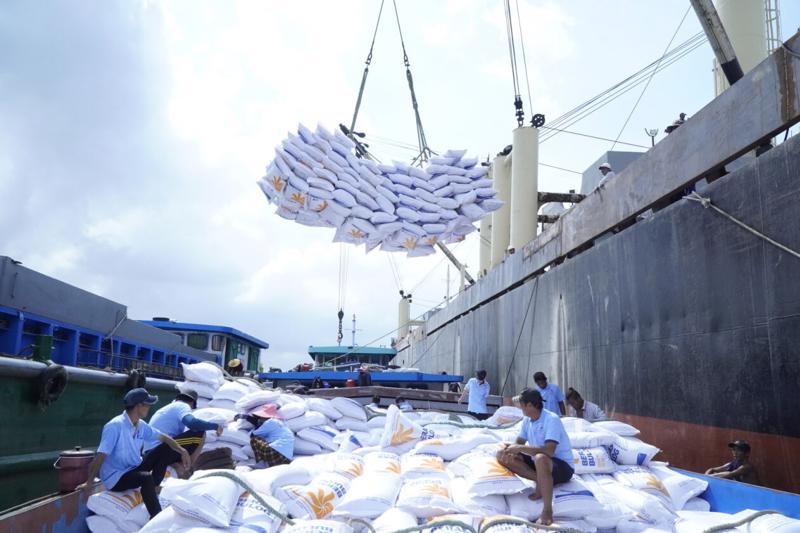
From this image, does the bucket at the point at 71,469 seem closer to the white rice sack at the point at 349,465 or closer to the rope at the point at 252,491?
the rope at the point at 252,491

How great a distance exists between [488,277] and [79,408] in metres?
9.34

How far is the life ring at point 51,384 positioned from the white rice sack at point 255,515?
206cm

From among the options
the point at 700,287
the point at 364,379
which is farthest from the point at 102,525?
the point at 364,379

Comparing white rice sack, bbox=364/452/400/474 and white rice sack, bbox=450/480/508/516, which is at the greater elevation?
white rice sack, bbox=364/452/400/474

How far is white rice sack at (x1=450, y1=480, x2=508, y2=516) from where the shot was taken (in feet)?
12.0

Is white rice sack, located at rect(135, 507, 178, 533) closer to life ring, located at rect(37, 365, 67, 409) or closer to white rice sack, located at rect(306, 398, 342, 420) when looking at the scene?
life ring, located at rect(37, 365, 67, 409)

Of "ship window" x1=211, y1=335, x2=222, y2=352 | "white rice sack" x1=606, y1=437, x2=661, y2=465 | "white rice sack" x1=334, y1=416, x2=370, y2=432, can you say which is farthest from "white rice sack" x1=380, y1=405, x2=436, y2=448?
"ship window" x1=211, y1=335, x2=222, y2=352

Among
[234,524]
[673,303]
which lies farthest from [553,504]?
[673,303]

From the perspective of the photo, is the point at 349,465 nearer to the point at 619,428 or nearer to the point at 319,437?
the point at 319,437

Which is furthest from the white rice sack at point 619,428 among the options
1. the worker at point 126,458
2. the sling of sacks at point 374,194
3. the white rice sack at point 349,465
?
the worker at point 126,458

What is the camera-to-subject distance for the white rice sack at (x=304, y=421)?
5410mm

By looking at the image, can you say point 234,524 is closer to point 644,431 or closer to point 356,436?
point 356,436

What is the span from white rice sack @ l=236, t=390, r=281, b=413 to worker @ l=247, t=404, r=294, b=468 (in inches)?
3.4

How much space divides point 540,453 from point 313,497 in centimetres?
140
